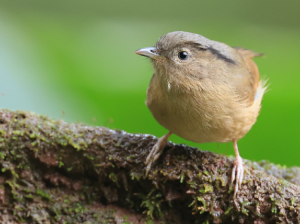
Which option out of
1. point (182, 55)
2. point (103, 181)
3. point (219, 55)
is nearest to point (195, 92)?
point (182, 55)

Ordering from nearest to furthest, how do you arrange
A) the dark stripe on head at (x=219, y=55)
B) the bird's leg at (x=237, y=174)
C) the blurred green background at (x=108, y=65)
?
the bird's leg at (x=237, y=174) < the dark stripe on head at (x=219, y=55) < the blurred green background at (x=108, y=65)

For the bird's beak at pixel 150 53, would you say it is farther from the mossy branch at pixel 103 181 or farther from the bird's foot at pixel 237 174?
the bird's foot at pixel 237 174

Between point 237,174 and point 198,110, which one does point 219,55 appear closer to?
point 198,110

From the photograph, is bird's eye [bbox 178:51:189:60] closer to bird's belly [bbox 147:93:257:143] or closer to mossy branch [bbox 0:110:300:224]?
bird's belly [bbox 147:93:257:143]

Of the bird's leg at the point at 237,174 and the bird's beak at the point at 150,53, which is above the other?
the bird's beak at the point at 150,53

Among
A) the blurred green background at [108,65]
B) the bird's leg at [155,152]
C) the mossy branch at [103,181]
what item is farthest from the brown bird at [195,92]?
the blurred green background at [108,65]

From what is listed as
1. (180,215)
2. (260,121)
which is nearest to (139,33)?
(260,121)
